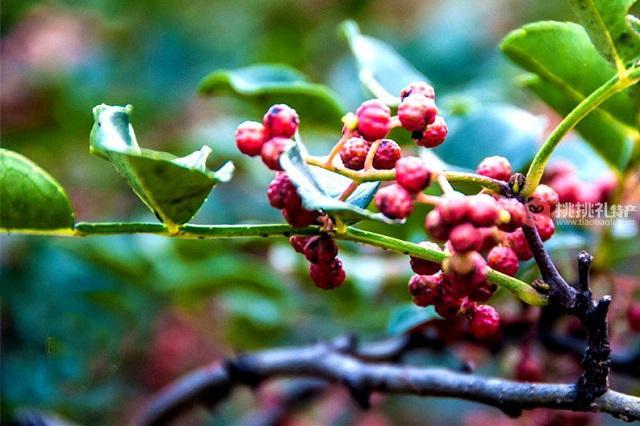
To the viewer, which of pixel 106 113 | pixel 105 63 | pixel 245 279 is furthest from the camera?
pixel 105 63

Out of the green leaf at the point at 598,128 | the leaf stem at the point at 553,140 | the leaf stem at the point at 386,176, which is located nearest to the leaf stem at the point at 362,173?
the leaf stem at the point at 386,176

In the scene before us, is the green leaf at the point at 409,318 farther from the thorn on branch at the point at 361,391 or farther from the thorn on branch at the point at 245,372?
the thorn on branch at the point at 245,372

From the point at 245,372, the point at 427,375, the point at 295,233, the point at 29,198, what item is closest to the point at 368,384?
the point at 427,375

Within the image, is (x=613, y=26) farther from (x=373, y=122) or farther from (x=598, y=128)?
(x=598, y=128)

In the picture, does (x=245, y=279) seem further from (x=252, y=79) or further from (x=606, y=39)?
(x=606, y=39)

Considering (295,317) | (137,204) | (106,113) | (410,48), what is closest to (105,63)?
(137,204)

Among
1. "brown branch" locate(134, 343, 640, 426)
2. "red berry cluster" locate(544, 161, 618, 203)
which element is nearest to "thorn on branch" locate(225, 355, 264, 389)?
"brown branch" locate(134, 343, 640, 426)
